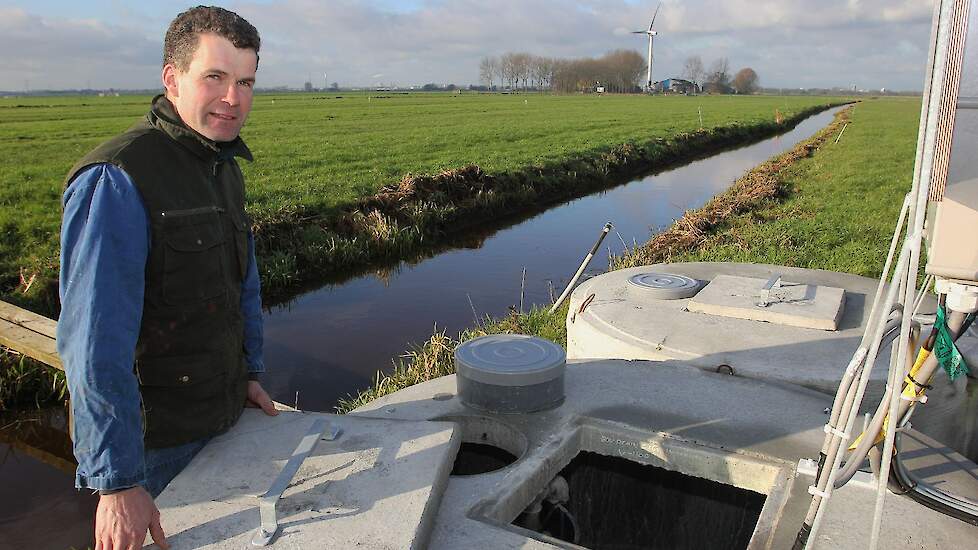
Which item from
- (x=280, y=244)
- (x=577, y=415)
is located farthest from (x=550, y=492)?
(x=280, y=244)

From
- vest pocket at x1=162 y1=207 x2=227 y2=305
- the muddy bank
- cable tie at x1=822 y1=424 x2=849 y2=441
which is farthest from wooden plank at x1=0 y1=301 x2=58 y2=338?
the muddy bank

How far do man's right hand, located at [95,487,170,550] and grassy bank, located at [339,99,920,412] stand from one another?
14.4 feet

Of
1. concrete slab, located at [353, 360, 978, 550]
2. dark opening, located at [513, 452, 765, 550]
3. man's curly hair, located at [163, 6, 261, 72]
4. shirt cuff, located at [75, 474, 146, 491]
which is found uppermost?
man's curly hair, located at [163, 6, 261, 72]

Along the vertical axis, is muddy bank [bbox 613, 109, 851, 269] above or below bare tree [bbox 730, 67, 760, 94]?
below

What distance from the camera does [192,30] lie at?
2174 millimetres

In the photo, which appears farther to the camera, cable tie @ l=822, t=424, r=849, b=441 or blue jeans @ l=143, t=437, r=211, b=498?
blue jeans @ l=143, t=437, r=211, b=498

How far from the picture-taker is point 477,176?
15.2m

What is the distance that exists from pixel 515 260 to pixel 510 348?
8.23 meters

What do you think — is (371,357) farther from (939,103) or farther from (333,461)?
(939,103)

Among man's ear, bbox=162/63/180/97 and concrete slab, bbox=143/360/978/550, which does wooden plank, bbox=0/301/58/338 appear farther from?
man's ear, bbox=162/63/180/97

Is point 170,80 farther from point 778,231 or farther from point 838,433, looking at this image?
point 778,231

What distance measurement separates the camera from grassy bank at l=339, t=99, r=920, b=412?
7.23 meters

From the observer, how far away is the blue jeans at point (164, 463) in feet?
7.75

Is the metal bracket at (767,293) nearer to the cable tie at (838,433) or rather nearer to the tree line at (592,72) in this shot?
the cable tie at (838,433)
